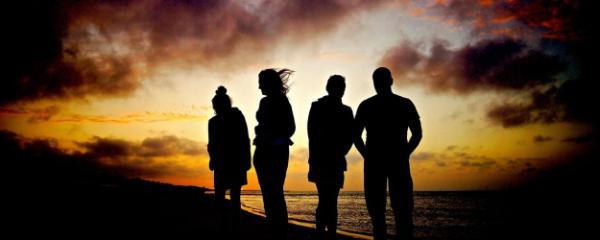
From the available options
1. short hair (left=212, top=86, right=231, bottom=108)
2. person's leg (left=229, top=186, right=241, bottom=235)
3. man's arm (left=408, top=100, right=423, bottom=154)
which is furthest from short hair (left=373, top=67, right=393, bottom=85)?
person's leg (left=229, top=186, right=241, bottom=235)

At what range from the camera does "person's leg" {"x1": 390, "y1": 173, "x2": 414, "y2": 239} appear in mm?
3971

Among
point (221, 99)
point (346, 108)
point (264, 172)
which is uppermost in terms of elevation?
point (221, 99)

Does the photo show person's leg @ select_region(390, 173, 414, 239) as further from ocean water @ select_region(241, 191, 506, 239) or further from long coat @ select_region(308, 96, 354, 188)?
ocean water @ select_region(241, 191, 506, 239)

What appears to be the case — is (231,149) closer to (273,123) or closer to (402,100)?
(273,123)

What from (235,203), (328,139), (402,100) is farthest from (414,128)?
(235,203)

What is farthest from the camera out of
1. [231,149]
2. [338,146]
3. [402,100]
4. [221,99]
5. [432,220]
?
[432,220]

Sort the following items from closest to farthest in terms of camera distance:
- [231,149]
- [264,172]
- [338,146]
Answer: [264,172], [338,146], [231,149]

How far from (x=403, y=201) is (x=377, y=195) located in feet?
1.05

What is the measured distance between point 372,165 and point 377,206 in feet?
1.67

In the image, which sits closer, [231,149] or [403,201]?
[403,201]

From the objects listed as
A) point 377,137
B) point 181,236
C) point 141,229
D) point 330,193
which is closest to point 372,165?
point 377,137

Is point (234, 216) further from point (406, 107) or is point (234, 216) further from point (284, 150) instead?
point (406, 107)

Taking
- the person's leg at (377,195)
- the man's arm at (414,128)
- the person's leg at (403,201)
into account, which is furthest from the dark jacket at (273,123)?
the man's arm at (414,128)

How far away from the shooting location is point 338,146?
4.38m
